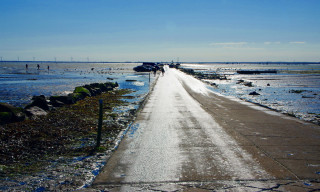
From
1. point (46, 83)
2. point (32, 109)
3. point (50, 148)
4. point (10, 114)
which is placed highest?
point (10, 114)

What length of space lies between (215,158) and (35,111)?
1054cm

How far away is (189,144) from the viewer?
8.15 meters

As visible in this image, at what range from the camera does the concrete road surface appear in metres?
5.34

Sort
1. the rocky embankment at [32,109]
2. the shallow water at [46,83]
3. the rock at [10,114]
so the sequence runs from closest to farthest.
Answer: the rock at [10,114], the rocky embankment at [32,109], the shallow water at [46,83]

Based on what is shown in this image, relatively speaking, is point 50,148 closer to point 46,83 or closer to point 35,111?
point 35,111

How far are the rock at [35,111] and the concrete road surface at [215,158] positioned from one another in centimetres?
577

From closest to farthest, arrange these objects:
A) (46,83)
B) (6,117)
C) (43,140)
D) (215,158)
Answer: (215,158) < (43,140) < (6,117) < (46,83)

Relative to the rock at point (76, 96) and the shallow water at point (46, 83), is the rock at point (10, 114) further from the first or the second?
the shallow water at point (46, 83)

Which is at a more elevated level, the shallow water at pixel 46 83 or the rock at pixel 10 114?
the rock at pixel 10 114

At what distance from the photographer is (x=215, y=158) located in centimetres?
682

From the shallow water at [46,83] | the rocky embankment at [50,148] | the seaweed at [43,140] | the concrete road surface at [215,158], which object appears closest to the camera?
the concrete road surface at [215,158]

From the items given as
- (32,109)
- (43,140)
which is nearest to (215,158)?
(43,140)

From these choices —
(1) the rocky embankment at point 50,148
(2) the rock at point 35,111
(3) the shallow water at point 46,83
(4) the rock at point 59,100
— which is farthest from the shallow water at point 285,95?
(4) the rock at point 59,100

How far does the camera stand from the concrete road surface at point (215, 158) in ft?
17.5
